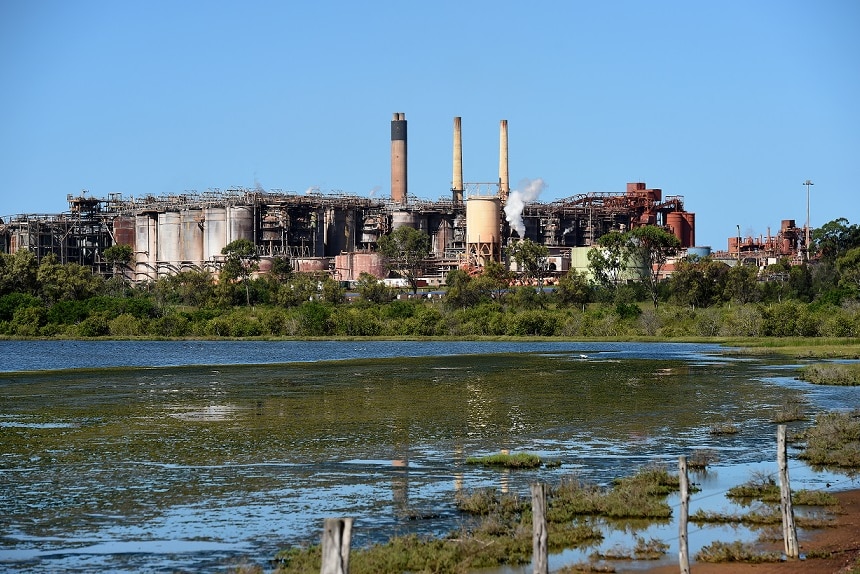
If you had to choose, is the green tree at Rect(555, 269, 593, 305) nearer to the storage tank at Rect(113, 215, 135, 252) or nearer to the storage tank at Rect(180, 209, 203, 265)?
the storage tank at Rect(180, 209, 203, 265)

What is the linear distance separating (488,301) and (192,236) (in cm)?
6937

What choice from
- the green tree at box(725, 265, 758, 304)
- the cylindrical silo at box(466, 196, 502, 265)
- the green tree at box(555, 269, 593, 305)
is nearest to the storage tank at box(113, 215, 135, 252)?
the cylindrical silo at box(466, 196, 502, 265)

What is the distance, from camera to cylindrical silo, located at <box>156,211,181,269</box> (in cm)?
18088

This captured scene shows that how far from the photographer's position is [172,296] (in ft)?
465

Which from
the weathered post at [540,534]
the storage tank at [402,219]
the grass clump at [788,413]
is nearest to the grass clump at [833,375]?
the grass clump at [788,413]

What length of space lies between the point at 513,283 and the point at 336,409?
345ft

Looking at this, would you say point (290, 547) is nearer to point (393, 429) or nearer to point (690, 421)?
point (393, 429)

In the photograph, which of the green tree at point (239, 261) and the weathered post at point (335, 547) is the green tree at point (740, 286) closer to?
the green tree at point (239, 261)

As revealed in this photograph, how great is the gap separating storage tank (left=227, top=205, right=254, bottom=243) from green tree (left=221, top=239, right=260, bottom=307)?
14.3 feet

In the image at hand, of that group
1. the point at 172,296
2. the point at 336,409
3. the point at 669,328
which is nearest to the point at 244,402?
the point at 336,409

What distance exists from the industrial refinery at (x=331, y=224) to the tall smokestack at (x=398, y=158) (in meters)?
0.16

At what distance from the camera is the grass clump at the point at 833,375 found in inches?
2188

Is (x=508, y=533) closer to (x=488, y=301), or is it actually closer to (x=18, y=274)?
(x=488, y=301)

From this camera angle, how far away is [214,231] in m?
177
